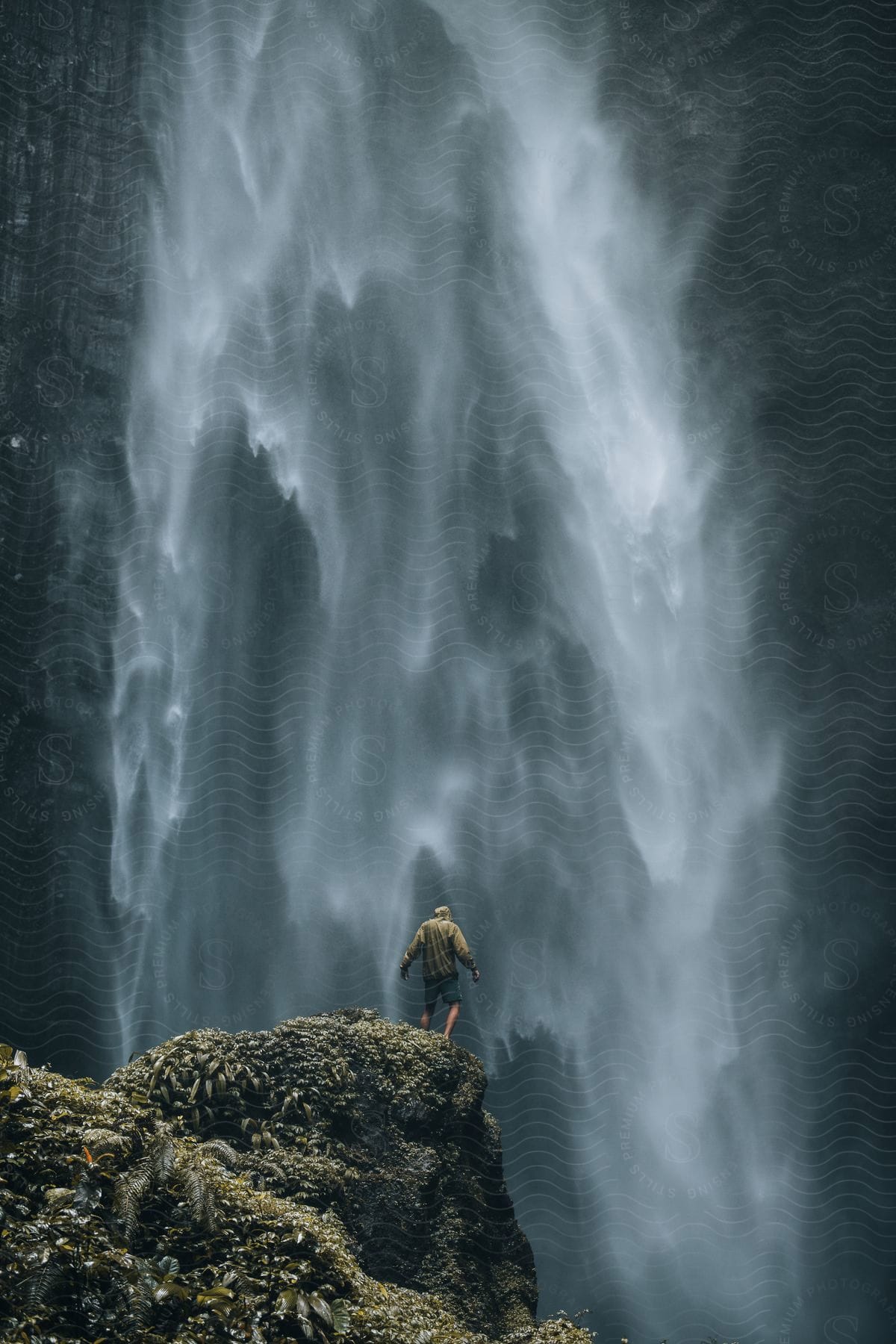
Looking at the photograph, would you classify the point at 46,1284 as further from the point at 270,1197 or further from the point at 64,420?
the point at 64,420

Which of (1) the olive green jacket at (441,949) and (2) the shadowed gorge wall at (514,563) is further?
(2) the shadowed gorge wall at (514,563)

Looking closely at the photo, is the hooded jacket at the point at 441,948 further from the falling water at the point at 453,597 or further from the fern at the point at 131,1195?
the falling water at the point at 453,597

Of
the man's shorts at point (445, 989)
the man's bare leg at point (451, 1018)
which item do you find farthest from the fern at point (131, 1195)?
the man's shorts at point (445, 989)

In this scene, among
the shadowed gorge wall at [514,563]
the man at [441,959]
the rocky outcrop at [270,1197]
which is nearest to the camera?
the rocky outcrop at [270,1197]

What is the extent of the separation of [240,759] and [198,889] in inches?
102

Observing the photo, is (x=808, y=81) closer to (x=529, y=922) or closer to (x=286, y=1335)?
(x=529, y=922)

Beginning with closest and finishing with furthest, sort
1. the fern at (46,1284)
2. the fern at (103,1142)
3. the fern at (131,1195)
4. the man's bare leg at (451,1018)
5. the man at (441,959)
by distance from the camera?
the fern at (46,1284), the fern at (131,1195), the fern at (103,1142), the man's bare leg at (451,1018), the man at (441,959)

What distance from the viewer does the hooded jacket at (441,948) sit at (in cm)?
1169

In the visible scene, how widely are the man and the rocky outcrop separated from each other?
99 cm

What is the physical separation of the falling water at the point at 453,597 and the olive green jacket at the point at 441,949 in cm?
997

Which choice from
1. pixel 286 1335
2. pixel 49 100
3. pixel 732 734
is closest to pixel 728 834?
pixel 732 734

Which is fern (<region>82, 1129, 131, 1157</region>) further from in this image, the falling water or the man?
the falling water

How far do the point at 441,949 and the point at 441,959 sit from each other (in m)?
0.11

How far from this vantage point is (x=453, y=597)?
2311 centimetres
